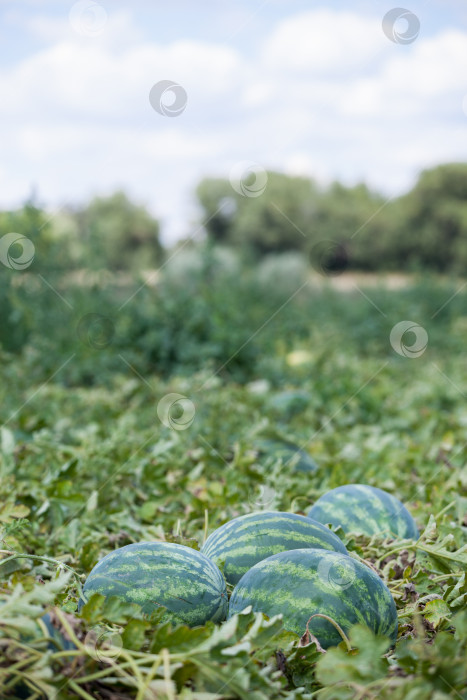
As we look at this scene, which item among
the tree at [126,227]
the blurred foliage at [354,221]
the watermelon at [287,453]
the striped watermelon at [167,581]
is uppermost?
the blurred foliage at [354,221]

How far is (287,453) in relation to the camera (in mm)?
2996

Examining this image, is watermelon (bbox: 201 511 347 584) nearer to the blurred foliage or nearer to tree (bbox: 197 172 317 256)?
the blurred foliage

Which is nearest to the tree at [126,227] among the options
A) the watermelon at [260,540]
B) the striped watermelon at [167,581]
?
the watermelon at [260,540]

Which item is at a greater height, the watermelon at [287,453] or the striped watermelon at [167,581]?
the striped watermelon at [167,581]

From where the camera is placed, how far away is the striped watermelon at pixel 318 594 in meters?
1.43

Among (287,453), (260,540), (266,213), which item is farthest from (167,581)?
(266,213)

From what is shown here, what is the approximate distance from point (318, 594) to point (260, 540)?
9.7 inches

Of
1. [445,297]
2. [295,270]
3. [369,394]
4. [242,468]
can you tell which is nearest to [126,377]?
[369,394]

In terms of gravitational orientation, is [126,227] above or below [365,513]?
above

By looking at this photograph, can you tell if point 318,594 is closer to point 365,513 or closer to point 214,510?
point 365,513

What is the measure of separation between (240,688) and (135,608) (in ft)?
0.79

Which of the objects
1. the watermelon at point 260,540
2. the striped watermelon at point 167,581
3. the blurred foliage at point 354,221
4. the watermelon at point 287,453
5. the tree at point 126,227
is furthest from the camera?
the tree at point 126,227

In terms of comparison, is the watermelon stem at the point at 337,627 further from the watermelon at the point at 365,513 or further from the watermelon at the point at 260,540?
the watermelon at the point at 365,513

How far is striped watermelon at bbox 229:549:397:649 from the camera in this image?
1.43m
